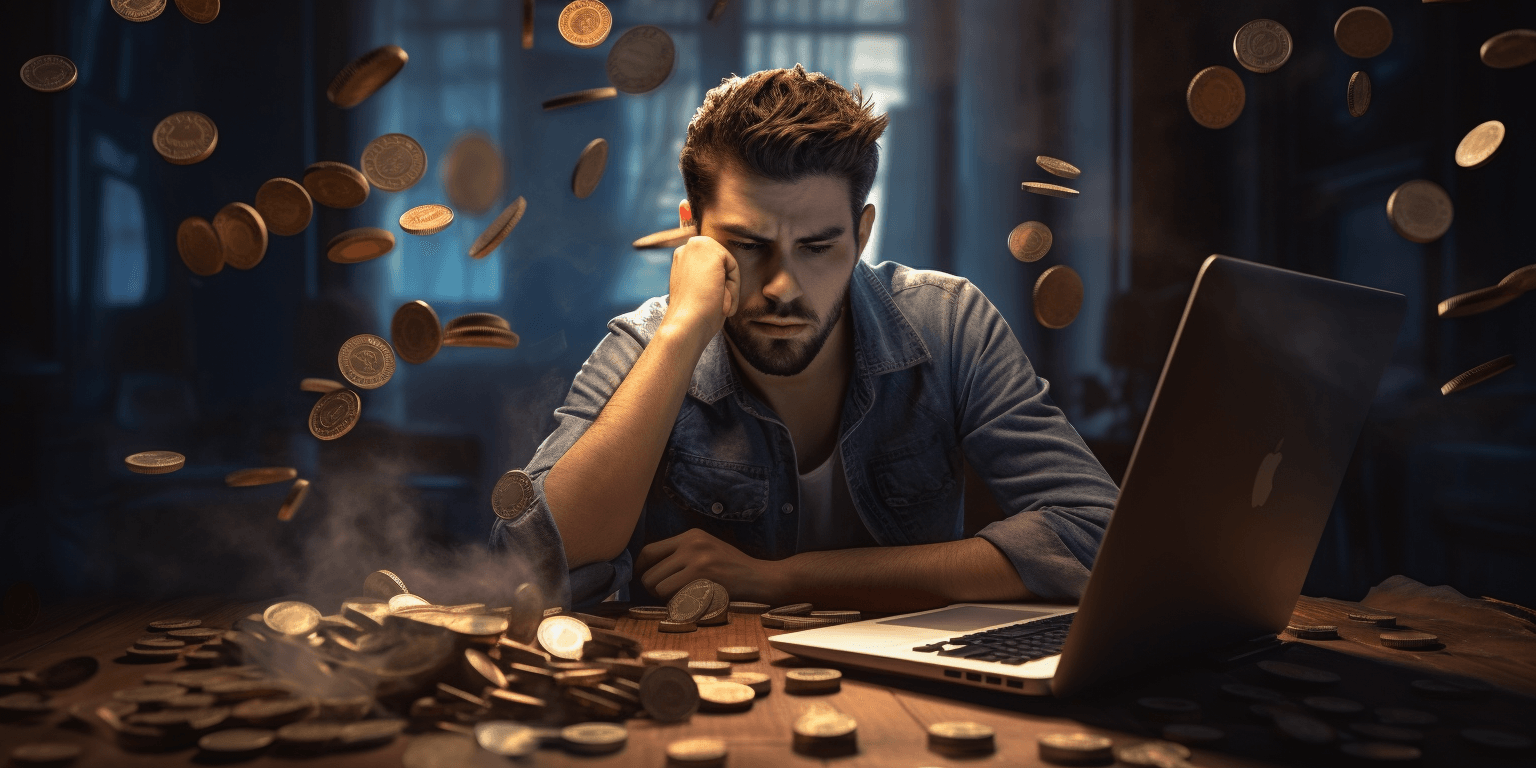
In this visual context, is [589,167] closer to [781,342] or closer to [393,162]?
[393,162]

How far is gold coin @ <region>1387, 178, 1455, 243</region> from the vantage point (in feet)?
6.52

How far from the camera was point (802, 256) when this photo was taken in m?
1.62

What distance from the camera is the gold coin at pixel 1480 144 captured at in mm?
1983

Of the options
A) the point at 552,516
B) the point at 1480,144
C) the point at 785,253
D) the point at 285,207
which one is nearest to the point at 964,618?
the point at 552,516

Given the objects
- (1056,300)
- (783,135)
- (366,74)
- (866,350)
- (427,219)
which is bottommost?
(866,350)

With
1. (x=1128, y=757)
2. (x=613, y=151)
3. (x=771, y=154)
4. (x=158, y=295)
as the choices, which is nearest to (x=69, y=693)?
(x=1128, y=757)

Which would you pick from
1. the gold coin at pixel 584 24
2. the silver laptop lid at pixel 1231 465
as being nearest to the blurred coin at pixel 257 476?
the gold coin at pixel 584 24

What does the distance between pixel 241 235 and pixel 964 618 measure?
1554 millimetres

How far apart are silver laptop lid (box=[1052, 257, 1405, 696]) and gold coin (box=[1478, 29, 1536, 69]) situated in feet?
4.39

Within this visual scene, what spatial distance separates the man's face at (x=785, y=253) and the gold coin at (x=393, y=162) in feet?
2.07

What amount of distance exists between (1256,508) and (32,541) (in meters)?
2.82

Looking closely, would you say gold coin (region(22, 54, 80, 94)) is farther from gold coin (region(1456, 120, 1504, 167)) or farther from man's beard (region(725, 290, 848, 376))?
gold coin (region(1456, 120, 1504, 167))

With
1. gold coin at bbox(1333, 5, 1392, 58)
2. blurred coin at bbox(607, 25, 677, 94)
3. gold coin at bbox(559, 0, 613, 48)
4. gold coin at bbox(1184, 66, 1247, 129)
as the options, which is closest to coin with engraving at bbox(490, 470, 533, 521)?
blurred coin at bbox(607, 25, 677, 94)

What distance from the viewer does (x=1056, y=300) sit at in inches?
98.9
